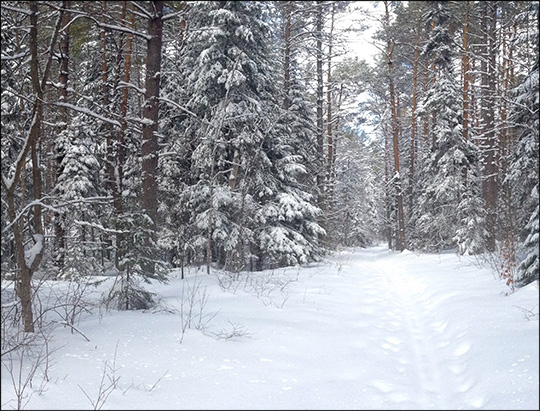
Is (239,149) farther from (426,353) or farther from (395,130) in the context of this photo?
(395,130)

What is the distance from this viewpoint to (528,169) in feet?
28.4

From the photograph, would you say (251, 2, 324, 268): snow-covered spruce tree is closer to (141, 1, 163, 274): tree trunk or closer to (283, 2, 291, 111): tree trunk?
(283, 2, 291, 111): tree trunk

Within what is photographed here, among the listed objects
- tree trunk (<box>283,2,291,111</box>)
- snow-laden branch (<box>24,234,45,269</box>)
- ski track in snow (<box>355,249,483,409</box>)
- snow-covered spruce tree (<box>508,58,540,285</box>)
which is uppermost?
tree trunk (<box>283,2,291,111</box>)

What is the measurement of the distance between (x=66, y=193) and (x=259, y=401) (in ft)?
40.6

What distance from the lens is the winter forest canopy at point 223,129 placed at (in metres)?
6.38

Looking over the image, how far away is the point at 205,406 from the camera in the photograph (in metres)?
3.27

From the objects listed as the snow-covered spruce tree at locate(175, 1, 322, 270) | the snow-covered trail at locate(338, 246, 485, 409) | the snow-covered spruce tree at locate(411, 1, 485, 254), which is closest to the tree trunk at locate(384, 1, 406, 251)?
the snow-covered spruce tree at locate(411, 1, 485, 254)

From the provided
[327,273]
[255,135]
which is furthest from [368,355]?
[255,135]

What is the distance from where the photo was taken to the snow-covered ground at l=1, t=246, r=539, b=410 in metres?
3.47

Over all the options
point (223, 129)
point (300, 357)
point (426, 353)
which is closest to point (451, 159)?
point (223, 129)

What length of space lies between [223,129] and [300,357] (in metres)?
9.96

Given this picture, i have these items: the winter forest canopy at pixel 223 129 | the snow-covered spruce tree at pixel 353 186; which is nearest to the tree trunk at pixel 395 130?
the winter forest canopy at pixel 223 129

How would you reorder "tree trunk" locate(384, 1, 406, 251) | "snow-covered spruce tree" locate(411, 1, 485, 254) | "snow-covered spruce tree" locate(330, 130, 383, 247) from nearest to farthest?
"snow-covered spruce tree" locate(411, 1, 485, 254)
"tree trunk" locate(384, 1, 406, 251)
"snow-covered spruce tree" locate(330, 130, 383, 247)

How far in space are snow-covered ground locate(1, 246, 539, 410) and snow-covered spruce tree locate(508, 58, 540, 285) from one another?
2.40 feet
